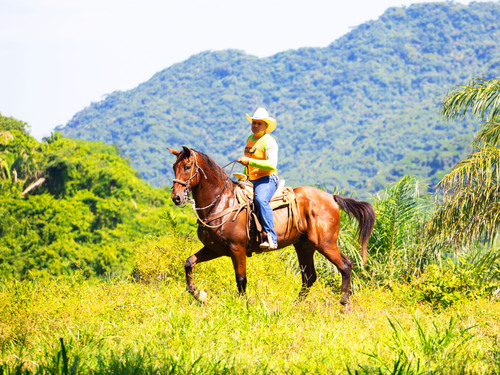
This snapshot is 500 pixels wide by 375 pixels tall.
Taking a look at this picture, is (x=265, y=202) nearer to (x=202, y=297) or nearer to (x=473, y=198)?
(x=202, y=297)

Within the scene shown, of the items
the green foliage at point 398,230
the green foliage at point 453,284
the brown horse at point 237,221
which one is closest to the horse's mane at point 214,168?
the brown horse at point 237,221

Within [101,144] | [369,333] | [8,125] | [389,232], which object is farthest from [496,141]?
[101,144]

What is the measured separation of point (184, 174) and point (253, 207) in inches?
45.6

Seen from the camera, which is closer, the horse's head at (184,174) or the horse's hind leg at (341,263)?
the horse's head at (184,174)

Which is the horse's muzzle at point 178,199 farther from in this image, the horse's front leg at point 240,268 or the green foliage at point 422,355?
the green foliage at point 422,355

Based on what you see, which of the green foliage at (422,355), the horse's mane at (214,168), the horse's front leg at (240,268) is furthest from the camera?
the horse's mane at (214,168)

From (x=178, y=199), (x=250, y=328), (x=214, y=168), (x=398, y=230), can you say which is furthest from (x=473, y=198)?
(x=250, y=328)

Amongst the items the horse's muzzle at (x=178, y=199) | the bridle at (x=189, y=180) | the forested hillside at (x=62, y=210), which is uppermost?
the bridle at (x=189, y=180)

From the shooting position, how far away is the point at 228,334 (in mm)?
5801

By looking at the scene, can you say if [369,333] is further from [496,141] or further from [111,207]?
[111,207]

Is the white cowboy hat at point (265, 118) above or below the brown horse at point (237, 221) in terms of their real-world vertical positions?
above

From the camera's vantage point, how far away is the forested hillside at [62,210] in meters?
36.6

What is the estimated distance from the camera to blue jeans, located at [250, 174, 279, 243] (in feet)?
25.4

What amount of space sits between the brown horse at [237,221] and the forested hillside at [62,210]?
26.6m
